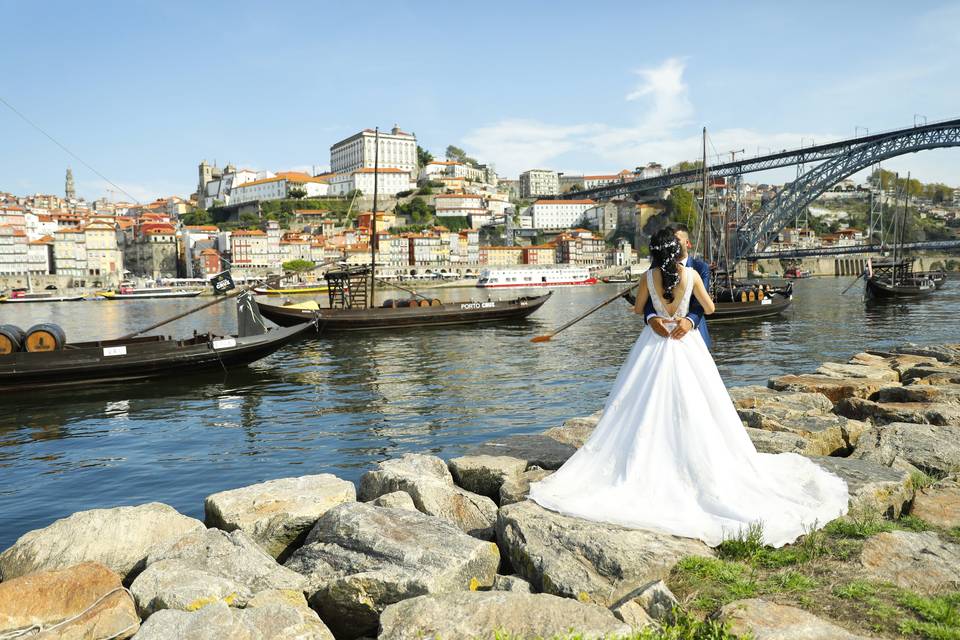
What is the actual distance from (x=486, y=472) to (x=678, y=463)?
7.15ft

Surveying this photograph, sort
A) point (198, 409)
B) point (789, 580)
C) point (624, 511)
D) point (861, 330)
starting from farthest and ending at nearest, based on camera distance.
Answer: point (861, 330), point (198, 409), point (624, 511), point (789, 580)

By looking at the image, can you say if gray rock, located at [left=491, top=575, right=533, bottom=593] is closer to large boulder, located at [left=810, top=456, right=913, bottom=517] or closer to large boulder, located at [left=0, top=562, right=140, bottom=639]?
large boulder, located at [left=0, top=562, right=140, bottom=639]

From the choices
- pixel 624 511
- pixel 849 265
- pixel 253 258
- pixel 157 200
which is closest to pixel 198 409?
pixel 624 511

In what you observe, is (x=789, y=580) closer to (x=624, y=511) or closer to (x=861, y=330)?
(x=624, y=511)

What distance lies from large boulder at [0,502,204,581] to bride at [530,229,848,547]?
9.38 ft

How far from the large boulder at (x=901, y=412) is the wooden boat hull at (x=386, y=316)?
75.9 feet

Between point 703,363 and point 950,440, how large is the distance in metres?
3.16

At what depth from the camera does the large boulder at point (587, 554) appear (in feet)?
11.7

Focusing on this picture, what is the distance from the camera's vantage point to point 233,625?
3.15m

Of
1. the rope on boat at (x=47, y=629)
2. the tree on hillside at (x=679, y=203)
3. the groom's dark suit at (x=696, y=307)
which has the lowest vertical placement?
the rope on boat at (x=47, y=629)

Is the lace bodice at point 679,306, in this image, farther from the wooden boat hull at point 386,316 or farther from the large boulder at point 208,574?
the wooden boat hull at point 386,316

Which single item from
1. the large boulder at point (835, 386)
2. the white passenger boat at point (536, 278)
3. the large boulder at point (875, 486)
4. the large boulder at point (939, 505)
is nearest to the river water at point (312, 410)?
the large boulder at point (835, 386)

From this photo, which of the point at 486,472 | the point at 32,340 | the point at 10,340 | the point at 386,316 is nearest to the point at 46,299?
the point at 386,316

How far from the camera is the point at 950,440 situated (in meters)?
5.98
